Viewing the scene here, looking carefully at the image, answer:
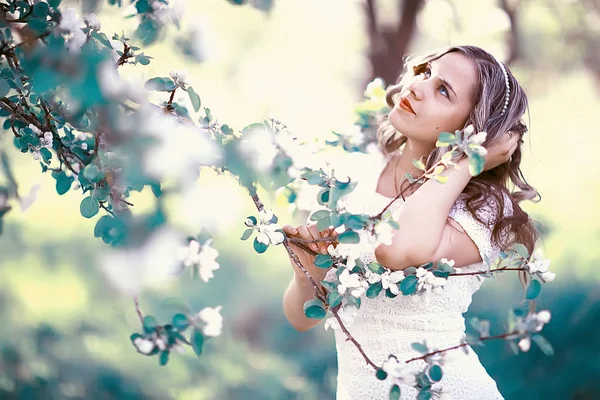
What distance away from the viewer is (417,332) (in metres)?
1.48

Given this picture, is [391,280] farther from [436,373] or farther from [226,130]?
[226,130]

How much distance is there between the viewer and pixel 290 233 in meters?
1.24

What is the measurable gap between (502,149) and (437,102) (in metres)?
0.18

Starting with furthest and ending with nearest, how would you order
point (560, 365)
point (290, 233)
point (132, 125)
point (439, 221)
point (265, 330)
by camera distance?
point (265, 330) → point (560, 365) → point (439, 221) → point (290, 233) → point (132, 125)

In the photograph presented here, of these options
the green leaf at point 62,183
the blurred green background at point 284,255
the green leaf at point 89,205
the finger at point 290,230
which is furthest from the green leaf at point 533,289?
the blurred green background at point 284,255

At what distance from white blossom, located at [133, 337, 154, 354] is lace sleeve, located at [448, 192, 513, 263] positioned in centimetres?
81

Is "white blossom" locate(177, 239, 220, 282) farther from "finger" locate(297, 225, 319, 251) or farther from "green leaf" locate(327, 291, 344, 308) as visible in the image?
"finger" locate(297, 225, 319, 251)

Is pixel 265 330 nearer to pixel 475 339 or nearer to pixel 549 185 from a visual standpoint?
pixel 549 185

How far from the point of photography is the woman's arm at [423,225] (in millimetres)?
1294

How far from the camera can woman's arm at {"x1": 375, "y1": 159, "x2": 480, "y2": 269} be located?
4.25 feet

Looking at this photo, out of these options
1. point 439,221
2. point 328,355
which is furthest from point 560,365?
point 439,221

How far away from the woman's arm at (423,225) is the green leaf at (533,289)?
230 mm

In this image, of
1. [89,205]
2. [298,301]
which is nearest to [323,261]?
[89,205]

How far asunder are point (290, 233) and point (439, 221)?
1.05 feet
